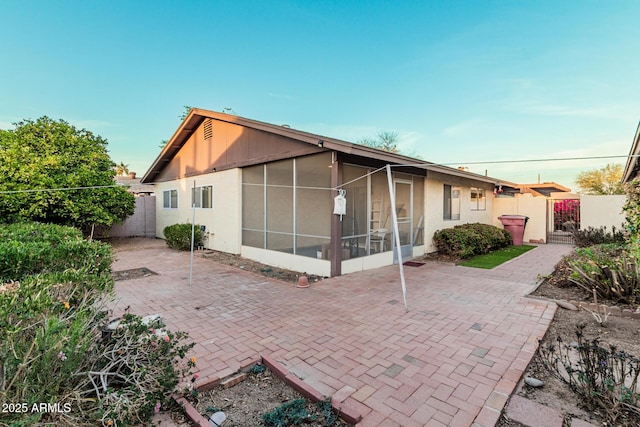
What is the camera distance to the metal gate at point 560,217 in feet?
43.1

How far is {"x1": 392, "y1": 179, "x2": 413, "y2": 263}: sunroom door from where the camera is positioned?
8.55 meters

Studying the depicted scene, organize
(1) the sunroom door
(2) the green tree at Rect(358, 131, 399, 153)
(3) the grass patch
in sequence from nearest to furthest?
(3) the grass patch < (1) the sunroom door < (2) the green tree at Rect(358, 131, 399, 153)

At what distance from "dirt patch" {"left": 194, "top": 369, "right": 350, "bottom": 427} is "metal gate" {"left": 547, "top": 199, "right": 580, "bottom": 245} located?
15.0 meters

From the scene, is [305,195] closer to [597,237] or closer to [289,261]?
[289,261]

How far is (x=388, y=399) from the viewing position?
2.52m

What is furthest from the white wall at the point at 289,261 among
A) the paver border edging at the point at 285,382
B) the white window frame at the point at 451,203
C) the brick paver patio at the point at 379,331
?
the white window frame at the point at 451,203

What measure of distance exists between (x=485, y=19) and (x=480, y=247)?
23.2 feet

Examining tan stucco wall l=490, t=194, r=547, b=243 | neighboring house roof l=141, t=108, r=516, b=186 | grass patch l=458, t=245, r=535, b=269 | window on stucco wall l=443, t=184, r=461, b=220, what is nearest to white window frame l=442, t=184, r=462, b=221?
window on stucco wall l=443, t=184, r=461, b=220

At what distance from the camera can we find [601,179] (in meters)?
27.4

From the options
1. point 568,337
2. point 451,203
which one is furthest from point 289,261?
point 451,203

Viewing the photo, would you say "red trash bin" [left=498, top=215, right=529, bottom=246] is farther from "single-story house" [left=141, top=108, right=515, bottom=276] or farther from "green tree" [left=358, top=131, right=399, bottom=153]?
"green tree" [left=358, top=131, right=399, bottom=153]

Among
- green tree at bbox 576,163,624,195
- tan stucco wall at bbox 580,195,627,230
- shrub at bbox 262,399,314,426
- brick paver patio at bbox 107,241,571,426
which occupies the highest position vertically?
green tree at bbox 576,163,624,195

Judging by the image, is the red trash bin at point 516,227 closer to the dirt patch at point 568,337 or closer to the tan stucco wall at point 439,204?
the tan stucco wall at point 439,204

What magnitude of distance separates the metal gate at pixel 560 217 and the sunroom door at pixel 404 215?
8.63m
